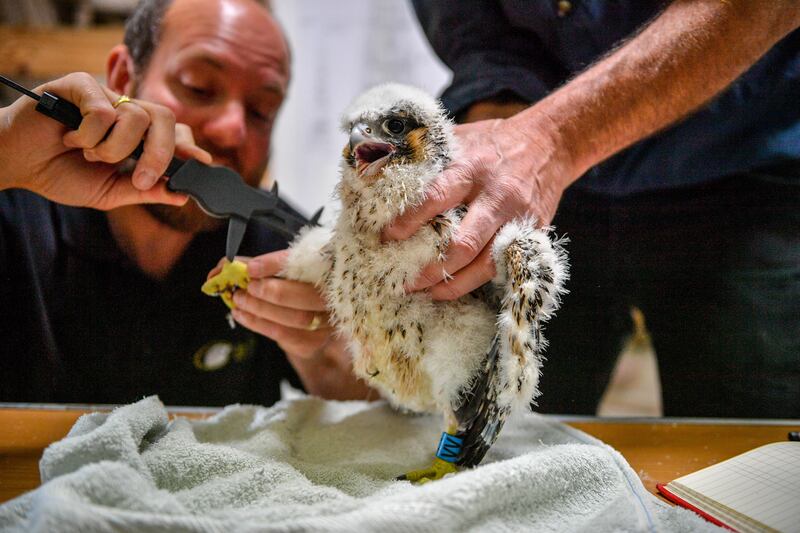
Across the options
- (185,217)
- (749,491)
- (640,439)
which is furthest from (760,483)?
(185,217)

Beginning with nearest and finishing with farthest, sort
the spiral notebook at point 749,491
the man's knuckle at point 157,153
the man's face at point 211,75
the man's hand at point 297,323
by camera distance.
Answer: the spiral notebook at point 749,491 < the man's knuckle at point 157,153 < the man's hand at point 297,323 < the man's face at point 211,75

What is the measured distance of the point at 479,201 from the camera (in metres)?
0.92

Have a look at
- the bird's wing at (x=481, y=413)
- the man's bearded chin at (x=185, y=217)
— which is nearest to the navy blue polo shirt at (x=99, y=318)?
the man's bearded chin at (x=185, y=217)

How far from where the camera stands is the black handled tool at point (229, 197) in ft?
3.52

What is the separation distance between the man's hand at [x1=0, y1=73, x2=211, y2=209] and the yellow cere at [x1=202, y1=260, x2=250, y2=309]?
17cm

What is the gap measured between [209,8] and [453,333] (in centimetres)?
97

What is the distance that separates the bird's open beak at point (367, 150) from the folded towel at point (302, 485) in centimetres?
52

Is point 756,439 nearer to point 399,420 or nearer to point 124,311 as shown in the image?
point 399,420

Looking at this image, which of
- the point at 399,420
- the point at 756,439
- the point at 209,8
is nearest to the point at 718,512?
the point at 756,439

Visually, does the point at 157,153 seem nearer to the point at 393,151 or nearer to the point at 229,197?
the point at 229,197

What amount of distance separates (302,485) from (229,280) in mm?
485

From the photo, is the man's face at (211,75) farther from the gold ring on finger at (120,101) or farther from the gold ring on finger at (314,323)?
the gold ring on finger at (314,323)

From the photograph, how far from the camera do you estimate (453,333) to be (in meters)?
0.92

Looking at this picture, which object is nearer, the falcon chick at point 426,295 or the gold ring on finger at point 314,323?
the falcon chick at point 426,295
